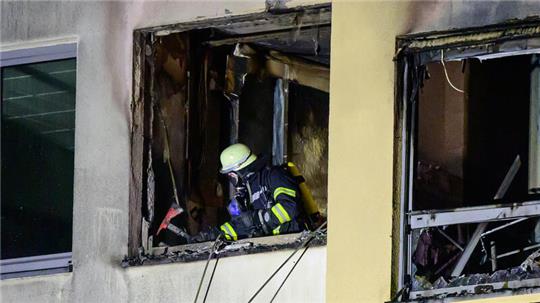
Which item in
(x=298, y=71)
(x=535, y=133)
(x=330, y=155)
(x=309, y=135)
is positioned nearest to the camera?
(x=330, y=155)

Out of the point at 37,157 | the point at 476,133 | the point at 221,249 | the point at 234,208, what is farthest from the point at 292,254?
the point at 37,157

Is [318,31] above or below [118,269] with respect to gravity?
above

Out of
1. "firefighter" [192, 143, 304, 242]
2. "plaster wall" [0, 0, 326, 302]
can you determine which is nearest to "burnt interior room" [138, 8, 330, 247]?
"plaster wall" [0, 0, 326, 302]

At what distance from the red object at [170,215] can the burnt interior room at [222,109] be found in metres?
0.04

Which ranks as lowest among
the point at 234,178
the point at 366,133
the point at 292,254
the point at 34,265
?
the point at 34,265

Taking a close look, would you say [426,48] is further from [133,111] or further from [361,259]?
[133,111]

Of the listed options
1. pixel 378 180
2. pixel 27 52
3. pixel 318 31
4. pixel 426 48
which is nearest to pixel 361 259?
pixel 378 180

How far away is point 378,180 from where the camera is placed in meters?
14.1

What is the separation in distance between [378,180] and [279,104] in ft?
11.0

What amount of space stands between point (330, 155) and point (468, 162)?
183cm

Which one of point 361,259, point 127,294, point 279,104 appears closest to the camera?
point 361,259

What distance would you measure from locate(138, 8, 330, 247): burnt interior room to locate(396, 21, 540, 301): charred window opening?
42.9 inches

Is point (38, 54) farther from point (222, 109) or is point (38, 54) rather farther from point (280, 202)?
point (280, 202)

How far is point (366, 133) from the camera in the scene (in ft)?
46.5
